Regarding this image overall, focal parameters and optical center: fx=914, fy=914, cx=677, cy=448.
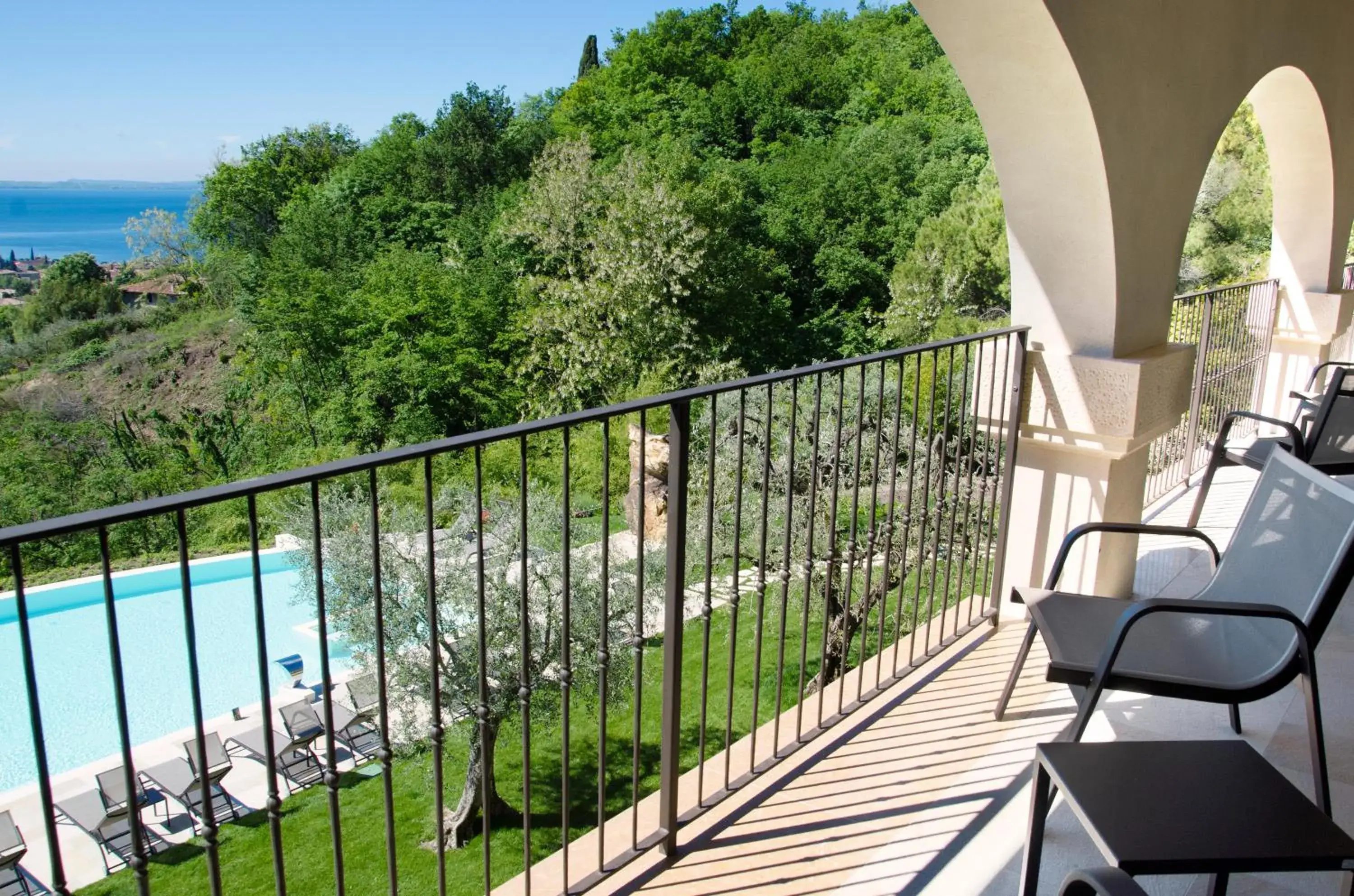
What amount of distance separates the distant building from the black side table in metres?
34.6

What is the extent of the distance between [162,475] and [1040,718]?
23.9 m

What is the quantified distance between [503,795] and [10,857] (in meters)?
4.00

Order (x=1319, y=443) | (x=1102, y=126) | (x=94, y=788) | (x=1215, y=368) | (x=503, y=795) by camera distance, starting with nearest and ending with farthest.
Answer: (x=1102, y=126) → (x=1319, y=443) → (x=1215, y=368) → (x=94, y=788) → (x=503, y=795)

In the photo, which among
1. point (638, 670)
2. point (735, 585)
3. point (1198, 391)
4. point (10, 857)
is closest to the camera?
point (638, 670)

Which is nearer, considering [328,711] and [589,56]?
[328,711]

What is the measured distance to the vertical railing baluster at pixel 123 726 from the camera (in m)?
0.95

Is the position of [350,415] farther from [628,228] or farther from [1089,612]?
[1089,612]

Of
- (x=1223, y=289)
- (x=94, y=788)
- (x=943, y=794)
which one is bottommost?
(x=94, y=788)

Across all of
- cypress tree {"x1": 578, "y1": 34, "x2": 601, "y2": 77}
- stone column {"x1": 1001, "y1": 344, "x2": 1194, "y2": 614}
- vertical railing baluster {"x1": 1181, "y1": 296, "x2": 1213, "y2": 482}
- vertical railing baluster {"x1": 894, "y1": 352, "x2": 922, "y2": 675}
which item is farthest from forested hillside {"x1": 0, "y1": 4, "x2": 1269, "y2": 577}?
vertical railing baluster {"x1": 894, "y1": 352, "x2": 922, "y2": 675}

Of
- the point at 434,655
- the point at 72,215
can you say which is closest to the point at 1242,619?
the point at 434,655

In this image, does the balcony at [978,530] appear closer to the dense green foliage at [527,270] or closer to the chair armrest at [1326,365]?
the chair armrest at [1326,365]

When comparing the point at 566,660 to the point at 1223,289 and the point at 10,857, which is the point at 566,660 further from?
the point at 10,857

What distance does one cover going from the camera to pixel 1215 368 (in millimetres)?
5082

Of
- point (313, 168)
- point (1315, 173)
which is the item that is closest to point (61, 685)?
point (1315, 173)
